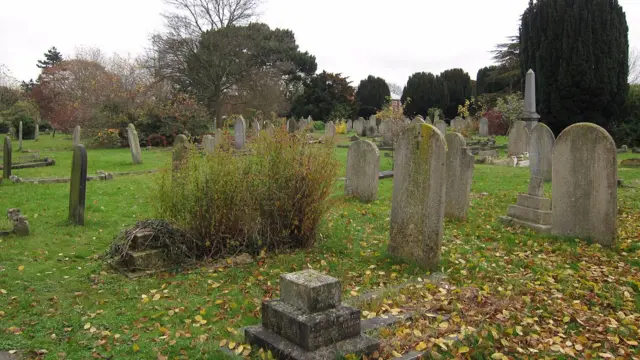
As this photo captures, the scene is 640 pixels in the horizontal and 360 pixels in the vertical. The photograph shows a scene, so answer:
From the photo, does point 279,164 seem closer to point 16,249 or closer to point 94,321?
point 94,321

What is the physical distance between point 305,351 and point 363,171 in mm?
7721

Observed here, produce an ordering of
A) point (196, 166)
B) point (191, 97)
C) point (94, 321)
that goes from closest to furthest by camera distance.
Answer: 1. point (94, 321)
2. point (196, 166)
3. point (191, 97)

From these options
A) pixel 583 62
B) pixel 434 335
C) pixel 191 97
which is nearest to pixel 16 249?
pixel 434 335

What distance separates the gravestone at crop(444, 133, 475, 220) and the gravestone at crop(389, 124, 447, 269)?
2807mm

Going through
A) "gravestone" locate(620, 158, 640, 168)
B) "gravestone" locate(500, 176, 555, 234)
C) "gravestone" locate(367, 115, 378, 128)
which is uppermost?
"gravestone" locate(367, 115, 378, 128)

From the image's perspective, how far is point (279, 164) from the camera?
713cm

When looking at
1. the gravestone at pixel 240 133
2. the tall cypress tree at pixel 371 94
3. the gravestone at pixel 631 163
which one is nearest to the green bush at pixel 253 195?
the gravestone at pixel 631 163

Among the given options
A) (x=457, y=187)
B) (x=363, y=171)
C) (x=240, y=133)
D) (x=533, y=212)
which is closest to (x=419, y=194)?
(x=457, y=187)

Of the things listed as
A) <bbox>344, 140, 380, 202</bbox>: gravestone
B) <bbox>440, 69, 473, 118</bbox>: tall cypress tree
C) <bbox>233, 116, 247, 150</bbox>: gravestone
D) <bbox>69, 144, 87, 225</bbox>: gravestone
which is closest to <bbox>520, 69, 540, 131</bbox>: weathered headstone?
<bbox>344, 140, 380, 202</bbox>: gravestone

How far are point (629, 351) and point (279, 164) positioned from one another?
15.3 feet

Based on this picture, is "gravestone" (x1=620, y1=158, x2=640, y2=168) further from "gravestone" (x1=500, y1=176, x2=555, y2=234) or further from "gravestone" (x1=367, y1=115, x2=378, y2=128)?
"gravestone" (x1=367, y1=115, x2=378, y2=128)

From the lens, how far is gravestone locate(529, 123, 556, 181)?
9.82 metres

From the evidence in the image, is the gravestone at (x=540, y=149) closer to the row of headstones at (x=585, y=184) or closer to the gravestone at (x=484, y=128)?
the row of headstones at (x=585, y=184)

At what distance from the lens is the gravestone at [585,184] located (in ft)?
24.1
